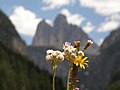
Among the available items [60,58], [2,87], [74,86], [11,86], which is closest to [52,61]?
[60,58]

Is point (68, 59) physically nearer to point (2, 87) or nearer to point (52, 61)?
Answer: point (52, 61)

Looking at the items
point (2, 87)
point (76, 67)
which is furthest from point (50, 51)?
point (2, 87)

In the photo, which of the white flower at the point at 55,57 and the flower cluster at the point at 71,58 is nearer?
the flower cluster at the point at 71,58

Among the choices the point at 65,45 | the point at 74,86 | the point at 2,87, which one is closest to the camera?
the point at 74,86

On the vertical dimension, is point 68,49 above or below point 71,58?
above

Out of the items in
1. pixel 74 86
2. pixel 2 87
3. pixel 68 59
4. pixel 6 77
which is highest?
pixel 6 77

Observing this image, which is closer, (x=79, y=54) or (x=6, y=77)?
(x=79, y=54)

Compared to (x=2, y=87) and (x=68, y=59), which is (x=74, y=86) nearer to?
(x=68, y=59)

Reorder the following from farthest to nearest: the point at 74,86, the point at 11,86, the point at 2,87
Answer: the point at 11,86 < the point at 2,87 < the point at 74,86

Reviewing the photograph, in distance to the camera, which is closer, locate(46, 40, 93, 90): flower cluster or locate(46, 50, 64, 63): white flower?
locate(46, 40, 93, 90): flower cluster

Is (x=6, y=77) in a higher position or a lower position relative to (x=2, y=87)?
higher
